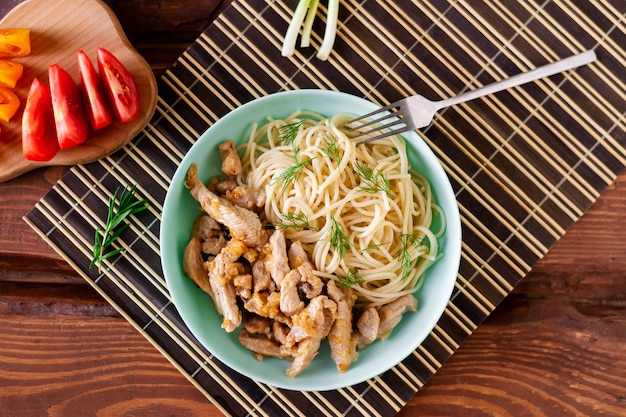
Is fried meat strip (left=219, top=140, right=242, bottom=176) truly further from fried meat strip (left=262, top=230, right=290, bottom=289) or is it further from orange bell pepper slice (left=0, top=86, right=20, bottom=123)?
orange bell pepper slice (left=0, top=86, right=20, bottom=123)

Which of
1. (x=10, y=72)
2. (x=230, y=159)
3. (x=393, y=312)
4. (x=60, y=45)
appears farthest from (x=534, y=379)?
(x=10, y=72)

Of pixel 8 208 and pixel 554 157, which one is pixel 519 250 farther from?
pixel 8 208

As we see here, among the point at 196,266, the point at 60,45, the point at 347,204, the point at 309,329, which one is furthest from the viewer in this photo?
the point at 60,45

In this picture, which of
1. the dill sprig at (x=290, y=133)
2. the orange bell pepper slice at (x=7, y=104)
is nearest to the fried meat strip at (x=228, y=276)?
the dill sprig at (x=290, y=133)

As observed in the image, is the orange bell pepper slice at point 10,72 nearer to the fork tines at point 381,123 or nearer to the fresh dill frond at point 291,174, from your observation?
the fresh dill frond at point 291,174

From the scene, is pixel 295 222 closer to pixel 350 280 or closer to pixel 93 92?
pixel 350 280

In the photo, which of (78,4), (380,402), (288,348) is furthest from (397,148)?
(78,4)

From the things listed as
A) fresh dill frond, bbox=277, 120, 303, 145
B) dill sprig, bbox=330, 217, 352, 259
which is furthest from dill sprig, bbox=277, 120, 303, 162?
dill sprig, bbox=330, 217, 352, 259
